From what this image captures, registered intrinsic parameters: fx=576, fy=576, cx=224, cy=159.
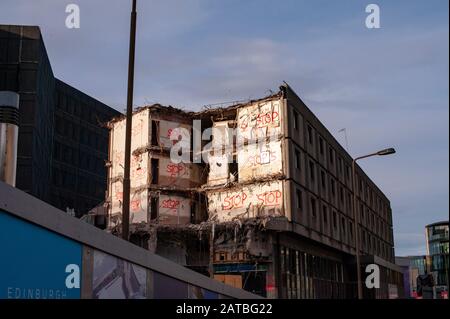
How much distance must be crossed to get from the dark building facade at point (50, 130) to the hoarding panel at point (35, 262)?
56222 mm

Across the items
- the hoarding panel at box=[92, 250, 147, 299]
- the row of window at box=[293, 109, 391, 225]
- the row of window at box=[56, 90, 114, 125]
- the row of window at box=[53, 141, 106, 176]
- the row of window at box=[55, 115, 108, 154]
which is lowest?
the hoarding panel at box=[92, 250, 147, 299]

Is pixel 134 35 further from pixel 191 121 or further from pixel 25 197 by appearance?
pixel 191 121

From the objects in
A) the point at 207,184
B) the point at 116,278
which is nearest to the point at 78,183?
the point at 207,184

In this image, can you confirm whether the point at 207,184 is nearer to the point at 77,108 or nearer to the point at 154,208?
the point at 154,208

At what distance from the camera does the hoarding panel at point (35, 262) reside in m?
7.17

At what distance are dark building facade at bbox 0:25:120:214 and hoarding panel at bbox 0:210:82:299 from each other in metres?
56.2

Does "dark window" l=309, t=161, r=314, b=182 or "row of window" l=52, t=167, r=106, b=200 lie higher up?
"row of window" l=52, t=167, r=106, b=200

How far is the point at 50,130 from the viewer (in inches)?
3029

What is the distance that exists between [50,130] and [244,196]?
45.2 m

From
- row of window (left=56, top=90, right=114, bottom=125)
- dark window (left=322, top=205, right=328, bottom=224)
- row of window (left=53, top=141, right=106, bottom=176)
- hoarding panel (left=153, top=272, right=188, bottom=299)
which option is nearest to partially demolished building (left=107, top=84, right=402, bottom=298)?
dark window (left=322, top=205, right=328, bottom=224)

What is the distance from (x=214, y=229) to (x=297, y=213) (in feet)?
18.9

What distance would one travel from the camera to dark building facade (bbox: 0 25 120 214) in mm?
64375

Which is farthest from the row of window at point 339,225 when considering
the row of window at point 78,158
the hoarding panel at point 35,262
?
the row of window at point 78,158

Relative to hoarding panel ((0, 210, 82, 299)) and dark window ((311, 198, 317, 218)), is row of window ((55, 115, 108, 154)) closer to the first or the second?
dark window ((311, 198, 317, 218))
